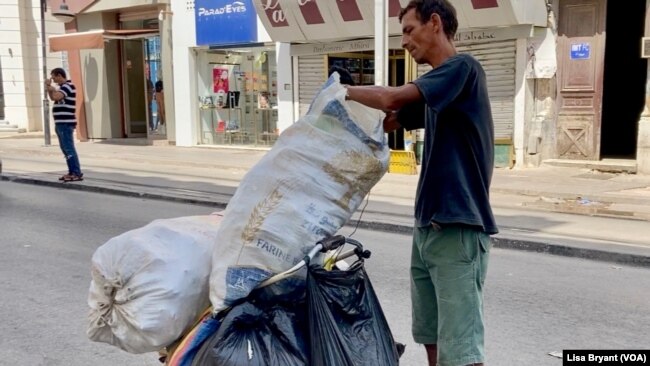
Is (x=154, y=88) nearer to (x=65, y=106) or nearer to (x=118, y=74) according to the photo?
(x=118, y=74)

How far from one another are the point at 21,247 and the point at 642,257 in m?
6.34

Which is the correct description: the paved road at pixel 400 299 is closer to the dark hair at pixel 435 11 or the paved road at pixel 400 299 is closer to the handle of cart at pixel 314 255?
the handle of cart at pixel 314 255

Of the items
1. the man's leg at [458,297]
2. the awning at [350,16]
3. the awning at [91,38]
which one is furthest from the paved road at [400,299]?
the awning at [91,38]

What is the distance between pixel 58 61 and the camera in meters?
25.3

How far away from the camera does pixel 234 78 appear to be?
18.0 metres

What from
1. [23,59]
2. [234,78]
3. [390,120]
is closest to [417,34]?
[390,120]

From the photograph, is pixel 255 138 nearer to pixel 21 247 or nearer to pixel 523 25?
pixel 523 25

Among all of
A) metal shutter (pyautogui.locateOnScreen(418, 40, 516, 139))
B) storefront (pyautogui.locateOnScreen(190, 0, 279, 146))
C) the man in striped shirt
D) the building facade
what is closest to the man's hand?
the building facade

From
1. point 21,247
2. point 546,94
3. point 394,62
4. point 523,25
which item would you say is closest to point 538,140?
point 546,94

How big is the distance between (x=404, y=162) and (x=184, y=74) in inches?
327

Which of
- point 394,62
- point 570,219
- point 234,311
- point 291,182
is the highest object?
point 394,62

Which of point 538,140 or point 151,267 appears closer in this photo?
point 151,267

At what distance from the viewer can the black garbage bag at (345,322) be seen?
7.45 ft

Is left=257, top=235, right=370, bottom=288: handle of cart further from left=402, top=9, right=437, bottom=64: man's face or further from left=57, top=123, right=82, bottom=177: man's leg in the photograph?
left=57, top=123, right=82, bottom=177: man's leg
